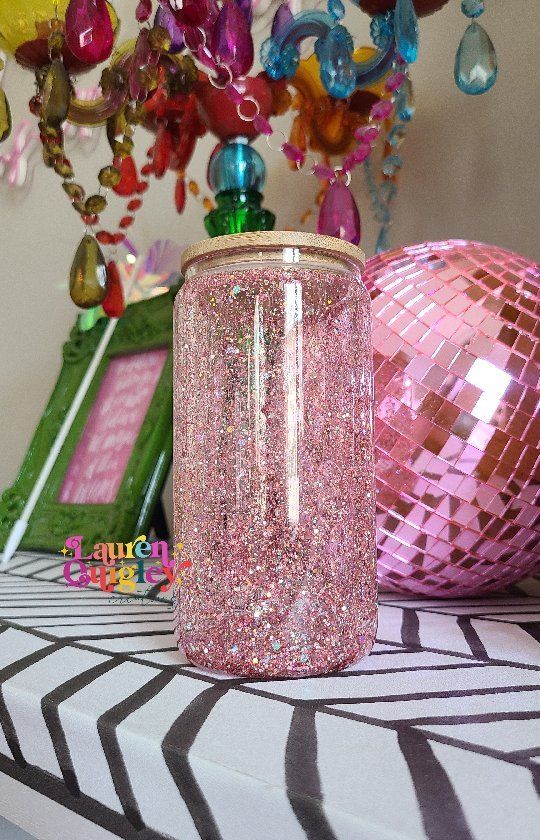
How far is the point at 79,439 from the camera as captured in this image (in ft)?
2.73

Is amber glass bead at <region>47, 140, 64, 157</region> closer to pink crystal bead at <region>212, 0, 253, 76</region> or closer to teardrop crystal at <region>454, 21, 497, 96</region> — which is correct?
pink crystal bead at <region>212, 0, 253, 76</region>

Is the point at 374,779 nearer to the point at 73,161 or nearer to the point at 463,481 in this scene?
the point at 463,481

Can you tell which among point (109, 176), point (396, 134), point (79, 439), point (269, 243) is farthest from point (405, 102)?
point (79, 439)

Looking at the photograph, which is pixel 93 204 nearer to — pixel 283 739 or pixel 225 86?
pixel 225 86

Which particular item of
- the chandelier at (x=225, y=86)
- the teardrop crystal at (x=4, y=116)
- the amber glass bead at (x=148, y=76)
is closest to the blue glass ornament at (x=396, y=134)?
the chandelier at (x=225, y=86)

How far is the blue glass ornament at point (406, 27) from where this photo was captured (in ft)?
1.53

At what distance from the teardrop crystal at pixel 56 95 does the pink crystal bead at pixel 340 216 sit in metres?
0.22

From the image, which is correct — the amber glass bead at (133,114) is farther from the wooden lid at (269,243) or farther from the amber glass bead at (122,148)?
the wooden lid at (269,243)

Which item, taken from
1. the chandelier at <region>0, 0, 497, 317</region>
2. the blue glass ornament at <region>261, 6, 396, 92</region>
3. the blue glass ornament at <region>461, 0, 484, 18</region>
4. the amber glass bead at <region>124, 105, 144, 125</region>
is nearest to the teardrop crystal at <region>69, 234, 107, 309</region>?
the chandelier at <region>0, 0, 497, 317</region>

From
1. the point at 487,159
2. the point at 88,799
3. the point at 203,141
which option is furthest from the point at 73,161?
the point at 88,799

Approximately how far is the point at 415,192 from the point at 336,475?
1.53 feet

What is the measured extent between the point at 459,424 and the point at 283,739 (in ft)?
0.69

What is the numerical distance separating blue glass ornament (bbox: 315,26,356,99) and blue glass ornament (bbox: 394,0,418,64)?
5 centimetres

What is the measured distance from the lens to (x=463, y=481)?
0.38 meters
